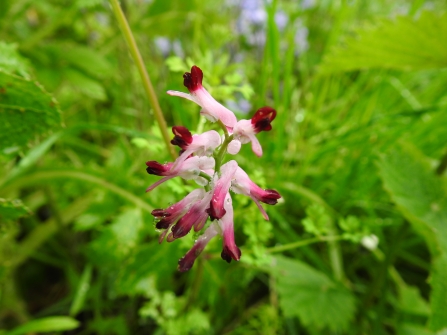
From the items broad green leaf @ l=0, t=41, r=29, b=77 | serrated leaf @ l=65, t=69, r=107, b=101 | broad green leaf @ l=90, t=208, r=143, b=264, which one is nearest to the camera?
broad green leaf @ l=0, t=41, r=29, b=77

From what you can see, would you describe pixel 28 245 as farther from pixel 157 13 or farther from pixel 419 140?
pixel 419 140

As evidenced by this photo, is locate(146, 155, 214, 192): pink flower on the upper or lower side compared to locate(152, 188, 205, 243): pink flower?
upper

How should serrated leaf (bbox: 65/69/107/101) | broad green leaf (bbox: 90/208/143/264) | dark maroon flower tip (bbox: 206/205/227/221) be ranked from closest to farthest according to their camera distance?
dark maroon flower tip (bbox: 206/205/227/221) → broad green leaf (bbox: 90/208/143/264) → serrated leaf (bbox: 65/69/107/101)

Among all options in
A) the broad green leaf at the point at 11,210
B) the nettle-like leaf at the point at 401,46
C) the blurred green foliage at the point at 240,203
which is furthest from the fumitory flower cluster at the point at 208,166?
the nettle-like leaf at the point at 401,46

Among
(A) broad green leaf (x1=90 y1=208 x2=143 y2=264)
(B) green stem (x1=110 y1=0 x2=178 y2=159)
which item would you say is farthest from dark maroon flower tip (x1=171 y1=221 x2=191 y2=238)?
(A) broad green leaf (x1=90 y1=208 x2=143 y2=264)

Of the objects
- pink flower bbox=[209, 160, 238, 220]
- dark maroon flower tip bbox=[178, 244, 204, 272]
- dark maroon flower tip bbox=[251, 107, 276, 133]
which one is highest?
dark maroon flower tip bbox=[251, 107, 276, 133]

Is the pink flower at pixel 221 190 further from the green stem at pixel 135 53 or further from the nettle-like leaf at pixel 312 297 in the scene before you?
the nettle-like leaf at pixel 312 297

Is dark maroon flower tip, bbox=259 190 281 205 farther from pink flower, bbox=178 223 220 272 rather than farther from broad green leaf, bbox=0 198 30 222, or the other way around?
broad green leaf, bbox=0 198 30 222

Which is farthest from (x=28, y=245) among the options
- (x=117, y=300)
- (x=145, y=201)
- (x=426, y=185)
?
(x=426, y=185)
